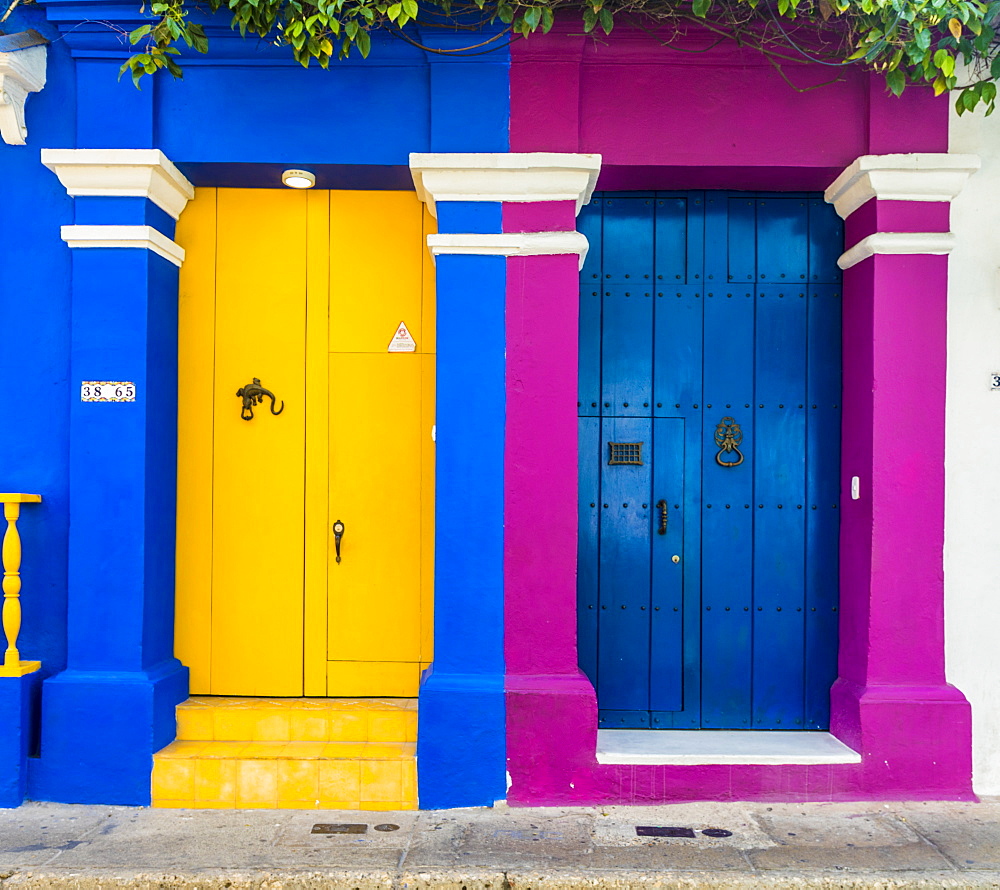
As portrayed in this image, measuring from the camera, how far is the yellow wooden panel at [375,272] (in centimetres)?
434

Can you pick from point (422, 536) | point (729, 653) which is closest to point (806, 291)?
point (729, 653)

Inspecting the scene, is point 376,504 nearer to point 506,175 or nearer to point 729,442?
point 506,175

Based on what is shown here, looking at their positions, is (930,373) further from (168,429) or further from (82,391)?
(82,391)

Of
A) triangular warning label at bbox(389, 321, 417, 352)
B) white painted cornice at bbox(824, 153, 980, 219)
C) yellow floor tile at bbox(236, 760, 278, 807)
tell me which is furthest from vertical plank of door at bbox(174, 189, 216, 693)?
white painted cornice at bbox(824, 153, 980, 219)

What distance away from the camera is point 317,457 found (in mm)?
4340

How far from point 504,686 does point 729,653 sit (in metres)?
1.31

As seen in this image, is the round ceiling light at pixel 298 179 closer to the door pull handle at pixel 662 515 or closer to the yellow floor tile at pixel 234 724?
the door pull handle at pixel 662 515

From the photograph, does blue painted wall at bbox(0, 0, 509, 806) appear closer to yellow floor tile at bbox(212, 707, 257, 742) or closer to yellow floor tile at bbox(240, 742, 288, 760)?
yellow floor tile at bbox(212, 707, 257, 742)

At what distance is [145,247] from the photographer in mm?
3982

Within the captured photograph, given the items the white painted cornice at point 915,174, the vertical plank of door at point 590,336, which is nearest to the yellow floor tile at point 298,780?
the vertical plank of door at point 590,336

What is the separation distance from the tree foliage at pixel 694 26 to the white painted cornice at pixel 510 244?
91cm

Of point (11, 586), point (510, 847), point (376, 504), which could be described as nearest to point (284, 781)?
point (510, 847)

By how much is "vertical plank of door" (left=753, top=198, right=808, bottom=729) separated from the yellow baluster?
376 cm

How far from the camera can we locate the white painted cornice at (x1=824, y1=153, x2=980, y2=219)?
3971 millimetres
